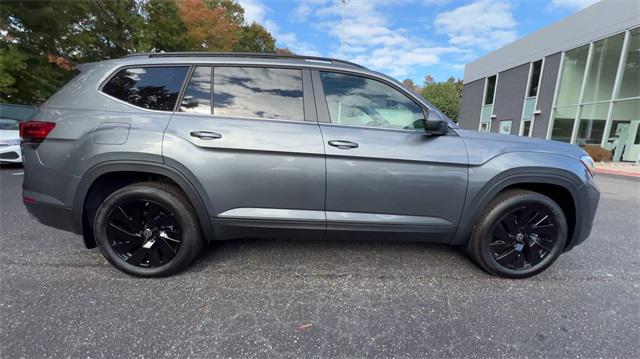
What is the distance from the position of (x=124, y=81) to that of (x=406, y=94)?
237cm

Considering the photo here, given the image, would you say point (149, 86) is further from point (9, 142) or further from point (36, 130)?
point (9, 142)

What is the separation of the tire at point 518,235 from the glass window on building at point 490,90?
23.5 metres

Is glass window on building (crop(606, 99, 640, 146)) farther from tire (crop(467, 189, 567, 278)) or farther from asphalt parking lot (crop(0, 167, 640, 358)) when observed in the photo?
tire (crop(467, 189, 567, 278))

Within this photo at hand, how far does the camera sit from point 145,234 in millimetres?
2430

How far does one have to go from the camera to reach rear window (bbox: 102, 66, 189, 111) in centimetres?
238

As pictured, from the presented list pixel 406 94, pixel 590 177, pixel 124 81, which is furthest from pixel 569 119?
pixel 124 81

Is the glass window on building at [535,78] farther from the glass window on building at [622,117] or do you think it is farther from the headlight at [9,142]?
the headlight at [9,142]

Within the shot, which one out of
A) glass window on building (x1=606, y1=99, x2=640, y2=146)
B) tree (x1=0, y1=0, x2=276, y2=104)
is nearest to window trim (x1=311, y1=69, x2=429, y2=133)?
glass window on building (x1=606, y1=99, x2=640, y2=146)

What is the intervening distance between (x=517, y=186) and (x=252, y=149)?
7.51ft

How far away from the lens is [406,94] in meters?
2.53

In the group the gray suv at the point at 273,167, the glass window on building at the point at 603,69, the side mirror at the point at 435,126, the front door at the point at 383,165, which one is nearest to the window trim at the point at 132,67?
the gray suv at the point at 273,167

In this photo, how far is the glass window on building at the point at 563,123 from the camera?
14.9m

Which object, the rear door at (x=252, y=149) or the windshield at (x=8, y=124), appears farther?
the windshield at (x=8, y=124)

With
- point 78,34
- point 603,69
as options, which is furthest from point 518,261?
point 78,34
